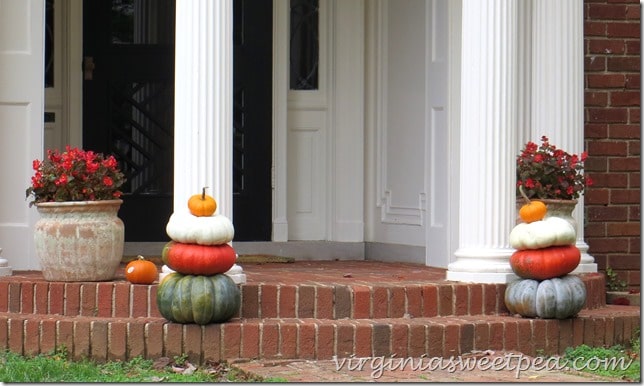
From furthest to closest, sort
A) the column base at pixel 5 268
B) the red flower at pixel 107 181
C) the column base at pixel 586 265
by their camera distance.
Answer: the column base at pixel 586 265
the column base at pixel 5 268
the red flower at pixel 107 181

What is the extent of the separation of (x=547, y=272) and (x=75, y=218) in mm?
2750

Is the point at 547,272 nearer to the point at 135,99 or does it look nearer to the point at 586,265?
the point at 586,265

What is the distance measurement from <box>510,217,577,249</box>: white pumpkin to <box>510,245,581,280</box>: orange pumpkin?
0.12 feet

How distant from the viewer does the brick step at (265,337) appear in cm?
709

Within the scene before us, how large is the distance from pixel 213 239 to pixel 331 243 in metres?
3.23

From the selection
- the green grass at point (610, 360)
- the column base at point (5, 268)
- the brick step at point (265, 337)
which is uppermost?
the column base at point (5, 268)

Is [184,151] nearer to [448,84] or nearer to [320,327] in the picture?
[320,327]

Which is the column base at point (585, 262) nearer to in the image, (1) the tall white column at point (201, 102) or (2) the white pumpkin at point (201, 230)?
(1) the tall white column at point (201, 102)

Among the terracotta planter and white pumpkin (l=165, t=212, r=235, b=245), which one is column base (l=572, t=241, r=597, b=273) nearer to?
white pumpkin (l=165, t=212, r=235, b=245)

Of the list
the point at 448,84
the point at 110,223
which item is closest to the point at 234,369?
the point at 110,223

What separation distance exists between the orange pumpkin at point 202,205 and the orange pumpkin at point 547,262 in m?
1.82

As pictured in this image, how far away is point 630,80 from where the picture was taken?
948 centimetres

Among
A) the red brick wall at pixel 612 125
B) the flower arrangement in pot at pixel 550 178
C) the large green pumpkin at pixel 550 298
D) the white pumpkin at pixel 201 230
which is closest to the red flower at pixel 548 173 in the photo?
the flower arrangement in pot at pixel 550 178

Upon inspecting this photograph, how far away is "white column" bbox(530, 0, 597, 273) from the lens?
8602mm
